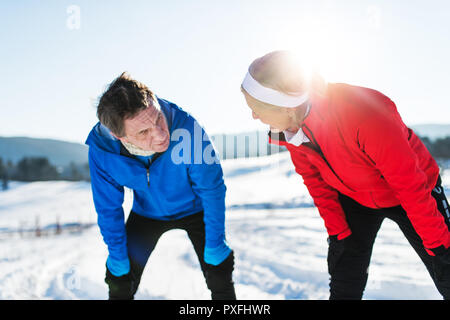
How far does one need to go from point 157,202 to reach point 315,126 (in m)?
1.05

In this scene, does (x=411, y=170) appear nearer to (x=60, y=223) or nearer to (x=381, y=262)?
(x=381, y=262)

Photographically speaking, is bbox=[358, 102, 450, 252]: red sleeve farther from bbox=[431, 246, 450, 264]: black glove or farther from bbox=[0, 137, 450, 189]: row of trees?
bbox=[0, 137, 450, 189]: row of trees

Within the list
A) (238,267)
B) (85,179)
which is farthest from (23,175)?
(238,267)

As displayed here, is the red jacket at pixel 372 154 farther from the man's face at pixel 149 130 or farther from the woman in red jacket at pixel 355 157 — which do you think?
the man's face at pixel 149 130

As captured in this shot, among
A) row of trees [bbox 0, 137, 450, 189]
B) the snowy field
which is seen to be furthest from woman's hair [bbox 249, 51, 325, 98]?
row of trees [bbox 0, 137, 450, 189]

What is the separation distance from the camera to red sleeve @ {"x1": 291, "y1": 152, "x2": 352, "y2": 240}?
1868 millimetres

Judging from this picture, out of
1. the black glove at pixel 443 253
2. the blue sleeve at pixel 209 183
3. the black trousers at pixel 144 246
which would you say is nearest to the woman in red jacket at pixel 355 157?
the black glove at pixel 443 253

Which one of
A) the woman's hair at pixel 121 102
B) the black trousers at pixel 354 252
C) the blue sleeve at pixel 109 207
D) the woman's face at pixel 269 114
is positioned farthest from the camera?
the blue sleeve at pixel 109 207

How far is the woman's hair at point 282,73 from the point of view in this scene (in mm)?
1379

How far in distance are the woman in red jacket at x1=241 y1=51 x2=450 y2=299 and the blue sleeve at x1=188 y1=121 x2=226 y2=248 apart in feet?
1.21

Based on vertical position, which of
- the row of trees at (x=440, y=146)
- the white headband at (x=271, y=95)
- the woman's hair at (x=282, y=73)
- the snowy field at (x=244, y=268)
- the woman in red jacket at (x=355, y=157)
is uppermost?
the woman's hair at (x=282, y=73)

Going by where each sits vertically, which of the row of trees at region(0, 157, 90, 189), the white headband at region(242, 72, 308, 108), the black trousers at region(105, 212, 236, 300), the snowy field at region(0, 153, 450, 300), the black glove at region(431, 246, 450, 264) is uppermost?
Result: the white headband at region(242, 72, 308, 108)

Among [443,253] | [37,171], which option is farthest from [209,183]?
Answer: [37,171]

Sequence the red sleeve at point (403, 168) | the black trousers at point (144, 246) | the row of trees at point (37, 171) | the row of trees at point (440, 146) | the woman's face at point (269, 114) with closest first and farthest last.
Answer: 1. the red sleeve at point (403, 168)
2. the woman's face at point (269, 114)
3. the black trousers at point (144, 246)
4. the row of trees at point (440, 146)
5. the row of trees at point (37, 171)
